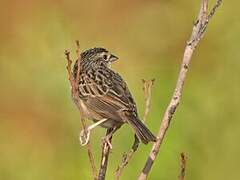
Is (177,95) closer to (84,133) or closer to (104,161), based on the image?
(104,161)

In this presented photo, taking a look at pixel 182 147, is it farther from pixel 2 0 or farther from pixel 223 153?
pixel 2 0

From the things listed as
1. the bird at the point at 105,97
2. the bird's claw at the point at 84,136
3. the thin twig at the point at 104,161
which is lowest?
the thin twig at the point at 104,161

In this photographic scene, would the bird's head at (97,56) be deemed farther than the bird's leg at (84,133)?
Yes

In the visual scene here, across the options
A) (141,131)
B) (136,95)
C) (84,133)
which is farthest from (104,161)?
(136,95)

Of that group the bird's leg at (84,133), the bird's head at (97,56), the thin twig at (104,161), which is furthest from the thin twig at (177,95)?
the bird's head at (97,56)

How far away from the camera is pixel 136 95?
7812mm

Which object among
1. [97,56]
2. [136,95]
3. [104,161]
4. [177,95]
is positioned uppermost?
[136,95]

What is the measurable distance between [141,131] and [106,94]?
2.27 ft

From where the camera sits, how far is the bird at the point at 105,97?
530 centimetres

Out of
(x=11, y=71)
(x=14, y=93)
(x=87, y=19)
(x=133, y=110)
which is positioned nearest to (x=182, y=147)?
(x=133, y=110)

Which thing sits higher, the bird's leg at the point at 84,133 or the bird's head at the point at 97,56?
the bird's head at the point at 97,56

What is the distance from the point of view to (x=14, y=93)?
9477 millimetres

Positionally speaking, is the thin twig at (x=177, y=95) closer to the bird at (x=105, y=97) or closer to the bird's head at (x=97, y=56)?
the bird at (x=105, y=97)

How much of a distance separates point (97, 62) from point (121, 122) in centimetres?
86
